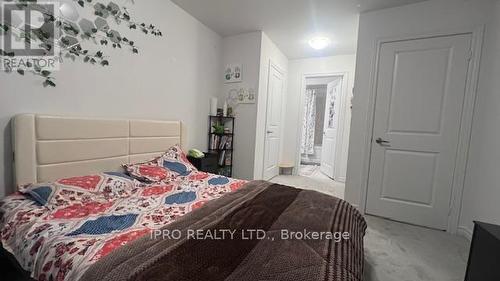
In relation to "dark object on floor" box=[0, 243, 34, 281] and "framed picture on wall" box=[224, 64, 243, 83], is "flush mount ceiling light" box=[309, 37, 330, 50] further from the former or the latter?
"dark object on floor" box=[0, 243, 34, 281]

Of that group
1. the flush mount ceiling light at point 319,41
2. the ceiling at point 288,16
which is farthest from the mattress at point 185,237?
→ the flush mount ceiling light at point 319,41

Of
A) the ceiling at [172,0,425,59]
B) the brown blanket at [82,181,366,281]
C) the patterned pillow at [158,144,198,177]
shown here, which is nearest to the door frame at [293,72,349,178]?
the ceiling at [172,0,425,59]

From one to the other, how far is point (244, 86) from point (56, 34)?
2311 mm

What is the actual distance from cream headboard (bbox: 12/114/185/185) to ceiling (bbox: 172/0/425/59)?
1697mm

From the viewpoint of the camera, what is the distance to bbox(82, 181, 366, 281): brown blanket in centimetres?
83

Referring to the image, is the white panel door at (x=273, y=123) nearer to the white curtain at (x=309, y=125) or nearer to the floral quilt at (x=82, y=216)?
the white curtain at (x=309, y=125)

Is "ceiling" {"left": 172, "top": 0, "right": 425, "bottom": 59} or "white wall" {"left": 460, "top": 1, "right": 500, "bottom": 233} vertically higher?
"ceiling" {"left": 172, "top": 0, "right": 425, "bottom": 59}

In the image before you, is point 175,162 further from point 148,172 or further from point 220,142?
point 220,142

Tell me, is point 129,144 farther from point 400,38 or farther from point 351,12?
point 400,38

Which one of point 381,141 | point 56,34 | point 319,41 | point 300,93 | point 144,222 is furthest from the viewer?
point 300,93

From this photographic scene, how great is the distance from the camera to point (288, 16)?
2.90 meters

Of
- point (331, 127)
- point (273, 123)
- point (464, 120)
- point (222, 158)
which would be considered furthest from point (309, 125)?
point (464, 120)

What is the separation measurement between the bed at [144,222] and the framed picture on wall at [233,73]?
1.91 m

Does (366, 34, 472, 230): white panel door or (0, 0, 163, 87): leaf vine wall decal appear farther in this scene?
(366, 34, 472, 230): white panel door
